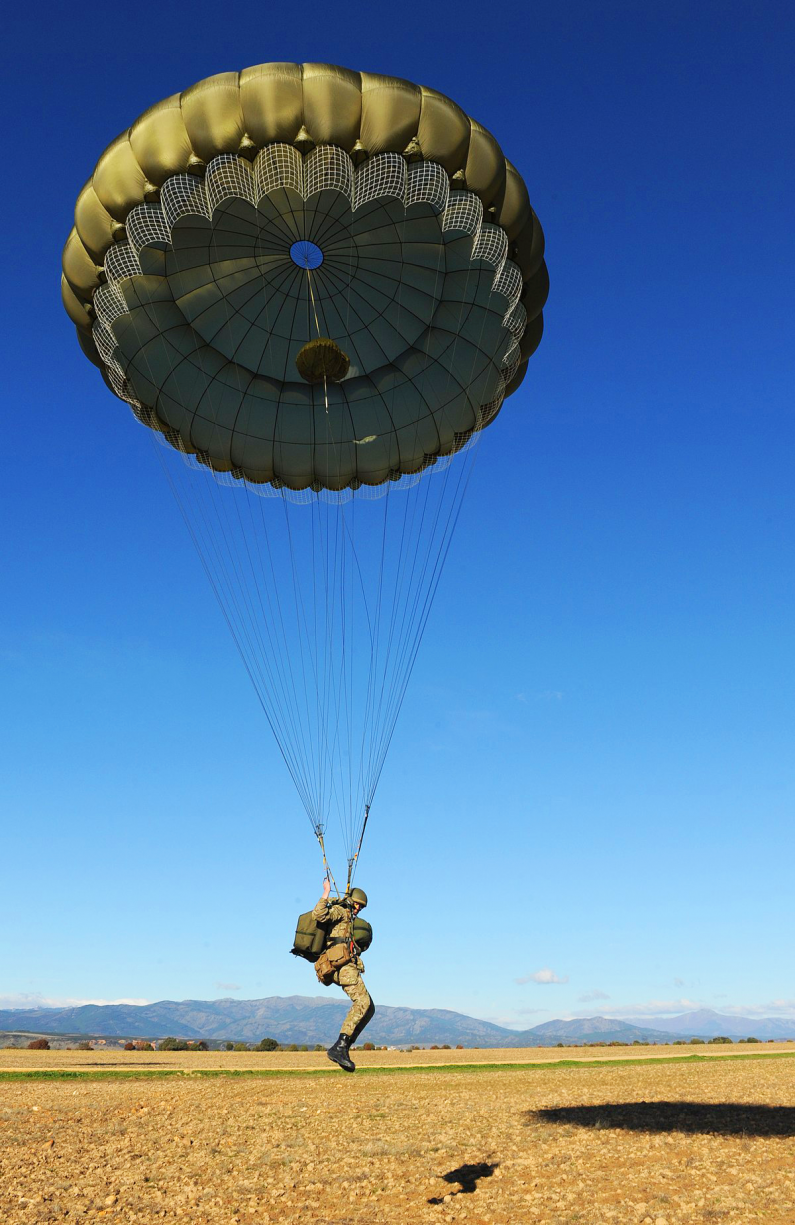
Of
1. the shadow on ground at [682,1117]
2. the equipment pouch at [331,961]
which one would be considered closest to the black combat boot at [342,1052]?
the equipment pouch at [331,961]

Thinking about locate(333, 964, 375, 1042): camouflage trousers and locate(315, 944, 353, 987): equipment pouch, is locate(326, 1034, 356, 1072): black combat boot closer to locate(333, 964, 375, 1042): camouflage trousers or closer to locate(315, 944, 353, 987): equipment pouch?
locate(333, 964, 375, 1042): camouflage trousers

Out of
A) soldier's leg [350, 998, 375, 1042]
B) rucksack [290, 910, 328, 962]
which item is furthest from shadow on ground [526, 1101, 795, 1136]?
rucksack [290, 910, 328, 962]

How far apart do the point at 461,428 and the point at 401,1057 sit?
34511 millimetres

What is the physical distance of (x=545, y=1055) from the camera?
4388 cm

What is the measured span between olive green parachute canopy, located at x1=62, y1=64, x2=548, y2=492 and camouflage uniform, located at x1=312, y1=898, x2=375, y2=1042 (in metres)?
10.1

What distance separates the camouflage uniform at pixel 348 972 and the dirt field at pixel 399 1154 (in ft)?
7.90

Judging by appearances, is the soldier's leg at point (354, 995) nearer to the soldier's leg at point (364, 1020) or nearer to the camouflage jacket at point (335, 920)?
the soldier's leg at point (364, 1020)

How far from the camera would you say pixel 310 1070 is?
31.9 metres

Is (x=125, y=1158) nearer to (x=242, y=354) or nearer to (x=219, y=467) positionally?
(x=219, y=467)

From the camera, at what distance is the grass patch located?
94.2 ft

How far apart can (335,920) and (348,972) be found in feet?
2.65

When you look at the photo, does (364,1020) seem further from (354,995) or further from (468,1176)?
(468,1176)

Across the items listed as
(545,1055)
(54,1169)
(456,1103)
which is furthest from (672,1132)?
(545,1055)

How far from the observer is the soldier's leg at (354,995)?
12.7 meters
